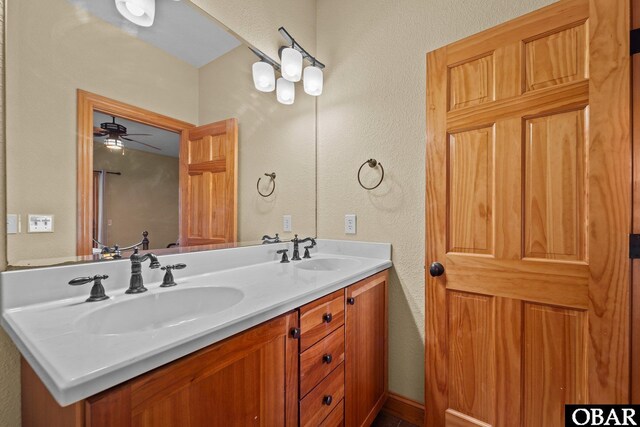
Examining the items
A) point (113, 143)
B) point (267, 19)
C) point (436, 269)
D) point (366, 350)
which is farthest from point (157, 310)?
point (267, 19)

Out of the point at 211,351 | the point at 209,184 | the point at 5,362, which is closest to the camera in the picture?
the point at 211,351

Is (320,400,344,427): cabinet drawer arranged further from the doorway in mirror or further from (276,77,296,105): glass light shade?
(276,77,296,105): glass light shade

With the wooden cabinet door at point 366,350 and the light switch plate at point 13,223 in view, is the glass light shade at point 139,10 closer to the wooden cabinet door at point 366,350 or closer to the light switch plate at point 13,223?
the light switch plate at point 13,223

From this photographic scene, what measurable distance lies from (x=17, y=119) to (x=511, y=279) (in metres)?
1.79

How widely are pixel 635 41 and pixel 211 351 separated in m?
1.67

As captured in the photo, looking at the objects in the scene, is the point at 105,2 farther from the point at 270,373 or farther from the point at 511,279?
the point at 511,279

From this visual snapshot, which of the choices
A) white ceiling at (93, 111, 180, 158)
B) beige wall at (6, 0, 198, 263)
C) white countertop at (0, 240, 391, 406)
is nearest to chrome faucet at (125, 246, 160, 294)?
white countertop at (0, 240, 391, 406)

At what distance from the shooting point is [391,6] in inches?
62.0

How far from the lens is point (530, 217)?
1121 millimetres

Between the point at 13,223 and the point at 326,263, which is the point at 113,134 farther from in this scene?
the point at 326,263

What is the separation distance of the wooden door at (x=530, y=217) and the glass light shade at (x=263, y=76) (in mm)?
864

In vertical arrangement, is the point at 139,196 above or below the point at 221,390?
above

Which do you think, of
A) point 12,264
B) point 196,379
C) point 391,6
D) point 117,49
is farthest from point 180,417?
point 391,6

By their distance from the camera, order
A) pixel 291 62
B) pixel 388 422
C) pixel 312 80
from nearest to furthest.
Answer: pixel 388 422, pixel 291 62, pixel 312 80
